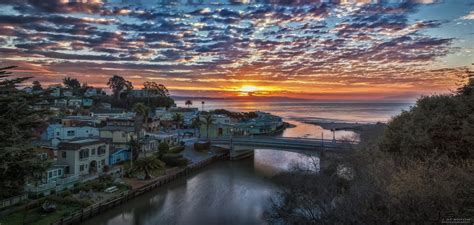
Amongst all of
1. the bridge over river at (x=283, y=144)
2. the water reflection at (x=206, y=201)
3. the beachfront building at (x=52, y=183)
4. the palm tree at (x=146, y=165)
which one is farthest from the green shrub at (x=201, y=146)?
the beachfront building at (x=52, y=183)

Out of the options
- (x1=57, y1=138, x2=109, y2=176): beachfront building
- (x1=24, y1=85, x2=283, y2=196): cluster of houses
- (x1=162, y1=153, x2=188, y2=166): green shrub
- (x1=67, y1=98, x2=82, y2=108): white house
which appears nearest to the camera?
(x1=24, y1=85, x2=283, y2=196): cluster of houses

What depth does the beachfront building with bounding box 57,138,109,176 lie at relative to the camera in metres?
30.0

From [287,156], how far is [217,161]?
1129 cm

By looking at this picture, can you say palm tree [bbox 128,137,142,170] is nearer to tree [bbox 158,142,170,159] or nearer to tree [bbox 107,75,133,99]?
tree [bbox 158,142,170,159]

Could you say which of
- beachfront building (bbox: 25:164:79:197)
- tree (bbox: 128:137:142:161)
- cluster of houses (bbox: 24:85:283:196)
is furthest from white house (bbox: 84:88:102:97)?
beachfront building (bbox: 25:164:79:197)

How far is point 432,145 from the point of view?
15.9 m

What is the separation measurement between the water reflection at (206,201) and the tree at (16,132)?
1099 centimetres

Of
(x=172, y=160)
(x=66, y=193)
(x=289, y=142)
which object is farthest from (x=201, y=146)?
(x=66, y=193)

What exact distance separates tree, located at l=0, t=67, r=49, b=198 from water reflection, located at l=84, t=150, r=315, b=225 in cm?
1099

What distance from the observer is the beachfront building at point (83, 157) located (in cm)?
3002

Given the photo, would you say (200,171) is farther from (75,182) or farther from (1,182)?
(1,182)

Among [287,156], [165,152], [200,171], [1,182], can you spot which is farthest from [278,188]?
[1,182]

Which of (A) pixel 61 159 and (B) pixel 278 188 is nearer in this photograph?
(A) pixel 61 159

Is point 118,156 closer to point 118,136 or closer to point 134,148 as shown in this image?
point 134,148
